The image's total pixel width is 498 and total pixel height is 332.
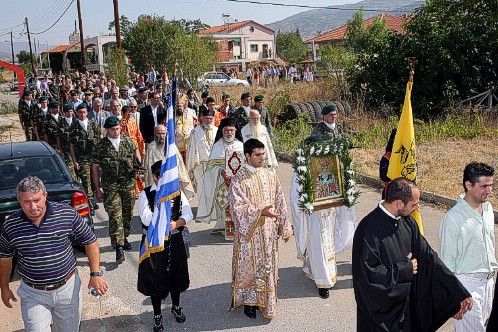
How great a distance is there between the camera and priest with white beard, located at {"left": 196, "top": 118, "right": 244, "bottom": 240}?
8297mm

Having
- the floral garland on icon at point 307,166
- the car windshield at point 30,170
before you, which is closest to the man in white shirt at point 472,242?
the floral garland on icon at point 307,166

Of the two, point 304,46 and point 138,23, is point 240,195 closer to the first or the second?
point 138,23

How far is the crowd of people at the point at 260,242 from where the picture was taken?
13.5 ft

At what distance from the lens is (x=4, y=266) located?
14.9 ft

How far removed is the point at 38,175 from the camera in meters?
7.58

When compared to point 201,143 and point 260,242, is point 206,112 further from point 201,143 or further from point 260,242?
point 260,242

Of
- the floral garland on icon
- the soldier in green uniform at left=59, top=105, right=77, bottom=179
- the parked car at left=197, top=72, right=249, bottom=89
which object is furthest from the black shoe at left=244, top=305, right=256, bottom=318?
the parked car at left=197, top=72, right=249, bottom=89

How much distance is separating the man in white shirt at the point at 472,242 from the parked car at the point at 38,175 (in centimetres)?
442

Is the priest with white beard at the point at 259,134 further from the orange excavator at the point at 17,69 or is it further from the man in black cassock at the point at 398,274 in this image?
the orange excavator at the point at 17,69

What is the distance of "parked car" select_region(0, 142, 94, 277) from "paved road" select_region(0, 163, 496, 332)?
1.06 meters

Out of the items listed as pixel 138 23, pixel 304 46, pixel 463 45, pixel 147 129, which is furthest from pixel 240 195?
pixel 304 46

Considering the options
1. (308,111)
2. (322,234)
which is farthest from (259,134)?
(308,111)

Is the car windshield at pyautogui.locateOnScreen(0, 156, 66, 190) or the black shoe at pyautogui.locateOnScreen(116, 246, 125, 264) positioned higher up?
the car windshield at pyautogui.locateOnScreen(0, 156, 66, 190)

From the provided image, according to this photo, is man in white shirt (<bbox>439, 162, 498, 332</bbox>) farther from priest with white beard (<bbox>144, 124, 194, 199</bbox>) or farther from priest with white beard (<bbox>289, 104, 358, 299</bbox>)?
priest with white beard (<bbox>144, 124, 194, 199</bbox>)
